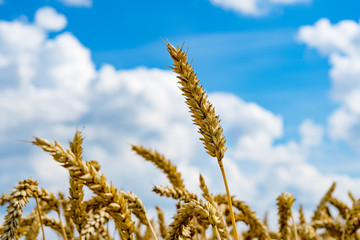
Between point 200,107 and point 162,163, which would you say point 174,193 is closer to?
point 200,107

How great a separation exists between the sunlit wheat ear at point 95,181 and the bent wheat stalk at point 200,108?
0.54m

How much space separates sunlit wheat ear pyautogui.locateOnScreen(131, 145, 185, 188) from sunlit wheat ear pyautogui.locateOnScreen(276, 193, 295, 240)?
1008 mm

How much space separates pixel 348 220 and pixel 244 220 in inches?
38.2

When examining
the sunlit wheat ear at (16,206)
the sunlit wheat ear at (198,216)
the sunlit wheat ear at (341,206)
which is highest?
the sunlit wheat ear at (341,206)

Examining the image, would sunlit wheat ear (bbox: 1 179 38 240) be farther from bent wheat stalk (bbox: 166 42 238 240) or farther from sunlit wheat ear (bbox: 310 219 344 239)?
sunlit wheat ear (bbox: 310 219 344 239)

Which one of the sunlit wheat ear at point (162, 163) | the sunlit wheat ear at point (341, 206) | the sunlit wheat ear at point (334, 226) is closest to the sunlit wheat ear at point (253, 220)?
the sunlit wheat ear at point (162, 163)

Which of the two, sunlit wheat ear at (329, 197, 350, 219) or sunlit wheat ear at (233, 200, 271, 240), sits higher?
sunlit wheat ear at (329, 197, 350, 219)

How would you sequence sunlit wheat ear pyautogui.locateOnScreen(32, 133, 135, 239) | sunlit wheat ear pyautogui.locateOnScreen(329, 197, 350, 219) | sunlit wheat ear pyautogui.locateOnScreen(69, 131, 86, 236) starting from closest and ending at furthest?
sunlit wheat ear pyautogui.locateOnScreen(32, 133, 135, 239) → sunlit wheat ear pyautogui.locateOnScreen(69, 131, 86, 236) → sunlit wheat ear pyautogui.locateOnScreen(329, 197, 350, 219)

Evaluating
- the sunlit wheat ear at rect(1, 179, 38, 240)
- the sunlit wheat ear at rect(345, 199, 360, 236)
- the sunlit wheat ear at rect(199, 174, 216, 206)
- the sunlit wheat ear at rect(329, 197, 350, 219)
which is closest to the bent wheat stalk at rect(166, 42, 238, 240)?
the sunlit wheat ear at rect(199, 174, 216, 206)

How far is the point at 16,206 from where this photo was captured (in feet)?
9.06

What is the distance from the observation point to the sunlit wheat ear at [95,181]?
6.80 ft

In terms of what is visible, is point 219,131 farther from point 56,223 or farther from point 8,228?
point 56,223

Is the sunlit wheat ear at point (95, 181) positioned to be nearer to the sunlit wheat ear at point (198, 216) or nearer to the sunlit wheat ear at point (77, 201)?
the sunlit wheat ear at point (198, 216)

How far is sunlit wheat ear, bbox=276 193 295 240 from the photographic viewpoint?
3390mm
